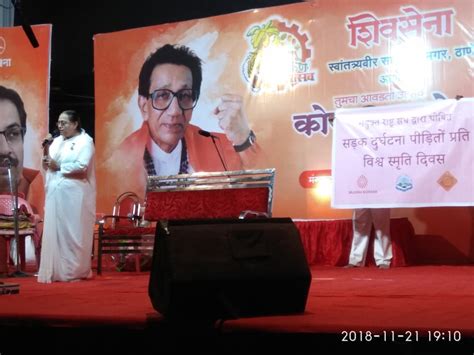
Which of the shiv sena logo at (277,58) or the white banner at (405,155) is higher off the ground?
the shiv sena logo at (277,58)

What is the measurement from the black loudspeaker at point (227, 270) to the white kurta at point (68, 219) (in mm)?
2721

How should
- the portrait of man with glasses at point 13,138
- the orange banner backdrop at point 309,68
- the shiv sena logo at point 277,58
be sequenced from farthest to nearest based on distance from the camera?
the portrait of man with glasses at point 13,138, the shiv sena logo at point 277,58, the orange banner backdrop at point 309,68

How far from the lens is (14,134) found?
829 cm

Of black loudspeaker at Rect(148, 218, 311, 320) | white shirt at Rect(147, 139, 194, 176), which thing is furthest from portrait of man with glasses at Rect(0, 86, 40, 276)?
black loudspeaker at Rect(148, 218, 311, 320)

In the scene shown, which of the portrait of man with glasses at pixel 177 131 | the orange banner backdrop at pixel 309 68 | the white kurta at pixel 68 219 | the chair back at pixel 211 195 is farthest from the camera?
the portrait of man with glasses at pixel 177 131

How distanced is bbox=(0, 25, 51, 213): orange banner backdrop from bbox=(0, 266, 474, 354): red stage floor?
14.9 ft

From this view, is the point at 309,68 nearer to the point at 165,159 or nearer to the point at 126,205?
the point at 165,159

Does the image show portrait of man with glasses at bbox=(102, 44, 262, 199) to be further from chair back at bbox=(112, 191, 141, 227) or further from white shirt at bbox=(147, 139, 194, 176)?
chair back at bbox=(112, 191, 141, 227)

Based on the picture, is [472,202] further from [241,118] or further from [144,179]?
[144,179]

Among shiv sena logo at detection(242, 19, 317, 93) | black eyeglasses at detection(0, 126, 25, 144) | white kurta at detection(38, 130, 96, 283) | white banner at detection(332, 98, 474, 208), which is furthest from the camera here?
black eyeglasses at detection(0, 126, 25, 144)

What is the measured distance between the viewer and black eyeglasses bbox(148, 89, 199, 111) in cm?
775

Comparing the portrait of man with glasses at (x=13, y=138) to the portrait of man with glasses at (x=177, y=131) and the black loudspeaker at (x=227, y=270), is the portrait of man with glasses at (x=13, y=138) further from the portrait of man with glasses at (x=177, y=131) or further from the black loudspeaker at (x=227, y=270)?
the black loudspeaker at (x=227, y=270)

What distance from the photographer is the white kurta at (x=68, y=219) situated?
5.13 metres
